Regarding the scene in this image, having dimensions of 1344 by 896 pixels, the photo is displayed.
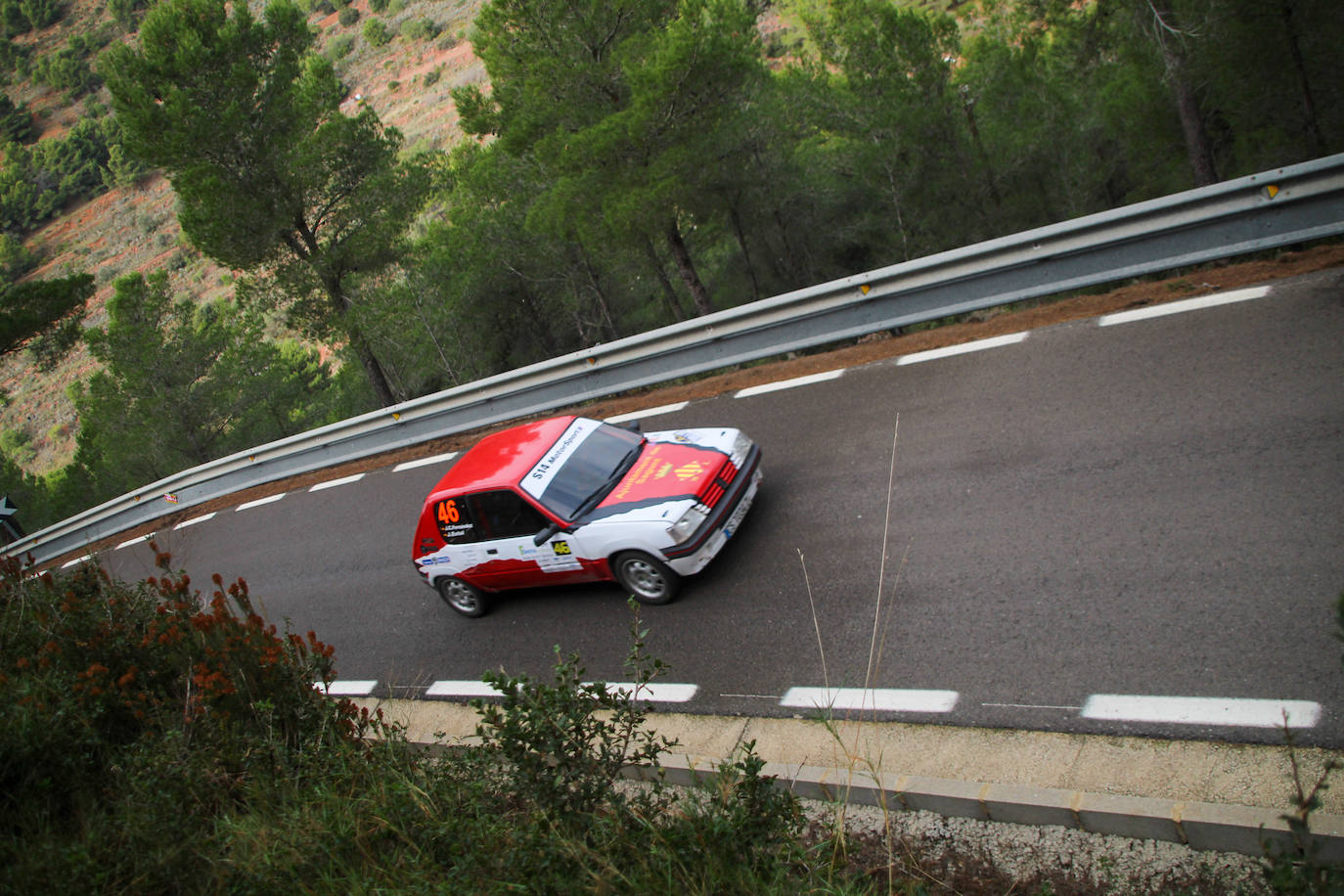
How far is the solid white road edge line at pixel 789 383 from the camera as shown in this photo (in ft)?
32.6

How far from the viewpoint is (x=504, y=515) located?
7.91m

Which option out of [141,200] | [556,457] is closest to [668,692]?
[556,457]

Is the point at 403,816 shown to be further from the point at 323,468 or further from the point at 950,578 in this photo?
the point at 323,468

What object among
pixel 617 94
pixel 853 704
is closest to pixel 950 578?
pixel 853 704

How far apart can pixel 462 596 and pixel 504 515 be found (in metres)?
1.18

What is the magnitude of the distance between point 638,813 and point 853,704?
6.35ft

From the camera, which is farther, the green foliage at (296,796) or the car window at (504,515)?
the car window at (504,515)

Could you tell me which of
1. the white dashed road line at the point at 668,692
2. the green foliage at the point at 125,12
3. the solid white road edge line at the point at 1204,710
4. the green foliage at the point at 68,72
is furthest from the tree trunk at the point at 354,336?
the green foliage at the point at 125,12

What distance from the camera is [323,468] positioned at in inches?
592

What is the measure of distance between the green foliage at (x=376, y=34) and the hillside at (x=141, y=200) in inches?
21.7

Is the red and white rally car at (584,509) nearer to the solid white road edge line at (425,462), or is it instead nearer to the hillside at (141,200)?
the solid white road edge line at (425,462)

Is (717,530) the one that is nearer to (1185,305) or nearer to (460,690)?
(460,690)

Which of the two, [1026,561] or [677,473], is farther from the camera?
[677,473]

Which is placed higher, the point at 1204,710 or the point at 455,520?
the point at 455,520
